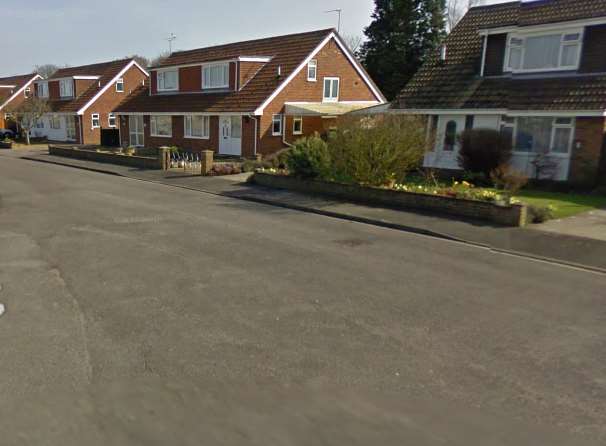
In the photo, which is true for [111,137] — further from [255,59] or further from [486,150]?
[486,150]

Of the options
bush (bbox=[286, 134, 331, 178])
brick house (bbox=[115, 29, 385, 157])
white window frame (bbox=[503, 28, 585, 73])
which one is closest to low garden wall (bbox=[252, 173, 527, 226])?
bush (bbox=[286, 134, 331, 178])

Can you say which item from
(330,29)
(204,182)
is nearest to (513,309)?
(204,182)

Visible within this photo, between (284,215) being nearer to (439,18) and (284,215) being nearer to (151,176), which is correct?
(151,176)

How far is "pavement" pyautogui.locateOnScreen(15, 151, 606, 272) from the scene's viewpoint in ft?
33.8

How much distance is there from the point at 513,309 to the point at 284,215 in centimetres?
803

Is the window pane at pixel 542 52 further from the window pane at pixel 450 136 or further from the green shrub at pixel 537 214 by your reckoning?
the green shrub at pixel 537 214

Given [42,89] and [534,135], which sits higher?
[42,89]

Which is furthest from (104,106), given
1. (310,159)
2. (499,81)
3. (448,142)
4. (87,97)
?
(499,81)

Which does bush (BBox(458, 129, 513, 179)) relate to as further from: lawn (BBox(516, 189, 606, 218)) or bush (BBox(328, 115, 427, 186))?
bush (BBox(328, 115, 427, 186))

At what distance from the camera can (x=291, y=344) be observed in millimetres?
5750

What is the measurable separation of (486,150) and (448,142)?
3.55 meters

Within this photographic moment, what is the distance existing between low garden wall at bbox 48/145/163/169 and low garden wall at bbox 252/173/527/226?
8688 millimetres

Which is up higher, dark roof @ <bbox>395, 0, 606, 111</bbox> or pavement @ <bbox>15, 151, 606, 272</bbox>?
dark roof @ <bbox>395, 0, 606, 111</bbox>

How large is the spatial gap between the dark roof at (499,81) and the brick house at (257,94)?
18.5 feet
